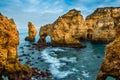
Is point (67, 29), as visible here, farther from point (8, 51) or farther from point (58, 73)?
point (8, 51)

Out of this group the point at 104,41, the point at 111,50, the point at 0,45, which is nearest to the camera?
the point at 111,50

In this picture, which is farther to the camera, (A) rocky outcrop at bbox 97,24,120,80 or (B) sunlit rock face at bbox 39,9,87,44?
(B) sunlit rock face at bbox 39,9,87,44

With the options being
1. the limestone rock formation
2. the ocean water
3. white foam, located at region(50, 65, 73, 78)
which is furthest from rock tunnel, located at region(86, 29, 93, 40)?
the limestone rock formation

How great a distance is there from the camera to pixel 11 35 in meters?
51.0

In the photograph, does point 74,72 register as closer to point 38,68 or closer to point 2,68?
point 38,68

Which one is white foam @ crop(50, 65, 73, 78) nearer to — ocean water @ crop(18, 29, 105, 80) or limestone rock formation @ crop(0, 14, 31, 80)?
ocean water @ crop(18, 29, 105, 80)

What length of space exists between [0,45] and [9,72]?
6.20m

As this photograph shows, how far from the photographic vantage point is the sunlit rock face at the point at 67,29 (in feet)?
410

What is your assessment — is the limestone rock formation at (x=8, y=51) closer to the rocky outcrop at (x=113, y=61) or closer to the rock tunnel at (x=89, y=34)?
the rocky outcrop at (x=113, y=61)

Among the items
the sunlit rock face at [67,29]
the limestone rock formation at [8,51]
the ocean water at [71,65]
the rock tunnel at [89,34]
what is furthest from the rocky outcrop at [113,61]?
the rock tunnel at [89,34]

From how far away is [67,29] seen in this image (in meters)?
128

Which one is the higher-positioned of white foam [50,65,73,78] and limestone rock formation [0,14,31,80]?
limestone rock formation [0,14,31,80]

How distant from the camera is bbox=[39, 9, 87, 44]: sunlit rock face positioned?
4916 inches

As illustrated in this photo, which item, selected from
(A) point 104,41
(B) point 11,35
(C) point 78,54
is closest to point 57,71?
(B) point 11,35
